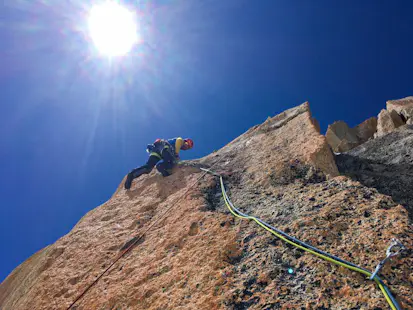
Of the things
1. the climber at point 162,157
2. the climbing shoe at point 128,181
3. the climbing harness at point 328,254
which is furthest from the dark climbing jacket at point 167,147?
the climbing harness at point 328,254

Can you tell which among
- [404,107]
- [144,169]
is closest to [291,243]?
[144,169]

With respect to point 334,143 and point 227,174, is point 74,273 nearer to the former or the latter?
point 227,174

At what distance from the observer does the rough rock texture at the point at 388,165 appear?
407 centimetres

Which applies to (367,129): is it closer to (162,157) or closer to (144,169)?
(162,157)

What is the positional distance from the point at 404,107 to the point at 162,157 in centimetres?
967

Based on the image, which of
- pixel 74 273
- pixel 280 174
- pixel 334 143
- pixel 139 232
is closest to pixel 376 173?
pixel 280 174

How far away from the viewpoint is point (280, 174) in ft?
13.6

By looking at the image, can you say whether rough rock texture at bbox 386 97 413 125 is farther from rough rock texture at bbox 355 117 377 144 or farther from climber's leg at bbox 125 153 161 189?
climber's leg at bbox 125 153 161 189

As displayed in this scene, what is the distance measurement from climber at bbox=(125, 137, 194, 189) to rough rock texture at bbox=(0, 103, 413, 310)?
1108 mm

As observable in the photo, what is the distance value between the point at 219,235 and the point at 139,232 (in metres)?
1.80

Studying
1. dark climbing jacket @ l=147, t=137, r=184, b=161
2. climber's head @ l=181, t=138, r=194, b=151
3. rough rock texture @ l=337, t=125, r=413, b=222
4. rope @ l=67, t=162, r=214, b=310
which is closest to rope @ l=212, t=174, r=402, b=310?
rope @ l=67, t=162, r=214, b=310

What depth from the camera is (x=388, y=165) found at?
5051 millimetres

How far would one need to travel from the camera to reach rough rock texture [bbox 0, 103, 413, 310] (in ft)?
7.18

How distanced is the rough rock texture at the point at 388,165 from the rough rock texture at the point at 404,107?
4071 mm
